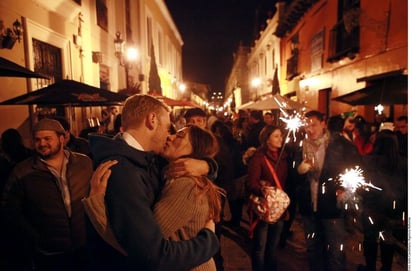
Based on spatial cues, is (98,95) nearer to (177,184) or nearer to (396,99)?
(177,184)

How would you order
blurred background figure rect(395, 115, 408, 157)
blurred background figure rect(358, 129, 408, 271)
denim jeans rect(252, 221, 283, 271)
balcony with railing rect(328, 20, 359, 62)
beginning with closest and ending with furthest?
blurred background figure rect(358, 129, 408, 271) → denim jeans rect(252, 221, 283, 271) → blurred background figure rect(395, 115, 408, 157) → balcony with railing rect(328, 20, 359, 62)

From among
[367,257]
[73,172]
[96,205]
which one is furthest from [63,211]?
[367,257]

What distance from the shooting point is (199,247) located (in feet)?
5.71

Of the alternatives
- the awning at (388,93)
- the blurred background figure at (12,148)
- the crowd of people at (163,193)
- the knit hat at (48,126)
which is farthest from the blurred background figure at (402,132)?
the blurred background figure at (12,148)

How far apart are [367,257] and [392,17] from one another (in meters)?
6.76

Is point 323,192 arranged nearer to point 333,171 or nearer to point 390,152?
point 333,171

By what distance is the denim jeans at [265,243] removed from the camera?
13.1ft

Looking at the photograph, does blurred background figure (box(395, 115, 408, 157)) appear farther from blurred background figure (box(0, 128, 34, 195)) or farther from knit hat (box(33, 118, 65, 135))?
blurred background figure (box(0, 128, 34, 195))

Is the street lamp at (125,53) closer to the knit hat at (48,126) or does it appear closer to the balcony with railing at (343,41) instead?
the balcony with railing at (343,41)

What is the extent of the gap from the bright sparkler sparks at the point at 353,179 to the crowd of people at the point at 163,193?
4 cm

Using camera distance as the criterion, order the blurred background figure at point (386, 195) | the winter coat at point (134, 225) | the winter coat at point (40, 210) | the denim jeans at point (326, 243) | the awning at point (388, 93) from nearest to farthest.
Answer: the winter coat at point (134, 225), the winter coat at point (40, 210), the blurred background figure at point (386, 195), the denim jeans at point (326, 243), the awning at point (388, 93)

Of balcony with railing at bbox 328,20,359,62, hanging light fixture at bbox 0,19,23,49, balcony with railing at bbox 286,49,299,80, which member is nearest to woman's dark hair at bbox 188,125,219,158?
hanging light fixture at bbox 0,19,23,49

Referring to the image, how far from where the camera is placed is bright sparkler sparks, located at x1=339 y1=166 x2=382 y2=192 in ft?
12.3

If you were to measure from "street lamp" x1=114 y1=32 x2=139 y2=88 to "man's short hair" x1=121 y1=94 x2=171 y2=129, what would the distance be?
1087 centimetres
